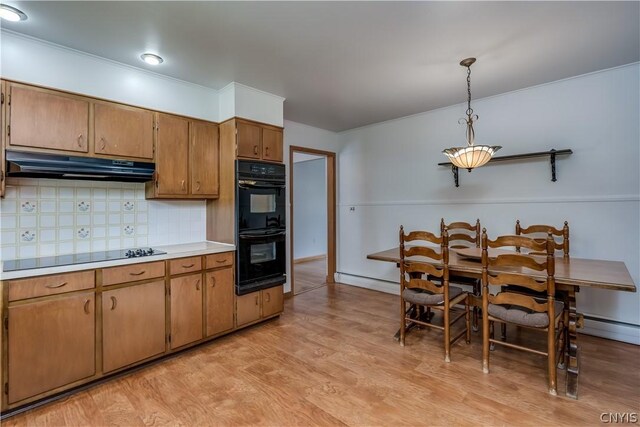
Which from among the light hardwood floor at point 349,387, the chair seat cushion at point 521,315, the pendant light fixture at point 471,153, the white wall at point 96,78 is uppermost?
the white wall at point 96,78

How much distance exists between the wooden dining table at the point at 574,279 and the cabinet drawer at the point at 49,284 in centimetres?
252

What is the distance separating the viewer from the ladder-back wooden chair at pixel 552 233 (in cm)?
288

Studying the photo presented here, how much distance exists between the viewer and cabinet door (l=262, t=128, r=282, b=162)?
10.9 ft

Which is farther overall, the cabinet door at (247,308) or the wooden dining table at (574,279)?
the cabinet door at (247,308)

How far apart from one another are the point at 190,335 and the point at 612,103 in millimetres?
4607

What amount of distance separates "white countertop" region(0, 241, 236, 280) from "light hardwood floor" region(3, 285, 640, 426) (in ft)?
2.94

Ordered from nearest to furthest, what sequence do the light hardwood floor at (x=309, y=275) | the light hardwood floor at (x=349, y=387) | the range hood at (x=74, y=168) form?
1. the light hardwood floor at (x=349, y=387)
2. the range hood at (x=74, y=168)
3. the light hardwood floor at (x=309, y=275)

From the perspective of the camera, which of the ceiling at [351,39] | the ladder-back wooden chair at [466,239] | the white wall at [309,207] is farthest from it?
the white wall at [309,207]

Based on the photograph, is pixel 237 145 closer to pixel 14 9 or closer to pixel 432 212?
pixel 14 9

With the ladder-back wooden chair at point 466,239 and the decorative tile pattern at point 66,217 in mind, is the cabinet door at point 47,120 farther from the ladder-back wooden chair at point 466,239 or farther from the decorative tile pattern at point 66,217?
the ladder-back wooden chair at point 466,239

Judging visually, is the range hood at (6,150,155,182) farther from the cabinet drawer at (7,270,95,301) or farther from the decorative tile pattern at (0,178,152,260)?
the cabinet drawer at (7,270,95,301)

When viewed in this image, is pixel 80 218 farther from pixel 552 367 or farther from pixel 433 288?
pixel 552 367

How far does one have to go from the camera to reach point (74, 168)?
2.29 meters

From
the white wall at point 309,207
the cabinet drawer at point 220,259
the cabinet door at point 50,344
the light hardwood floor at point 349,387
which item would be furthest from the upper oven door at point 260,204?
the white wall at point 309,207
